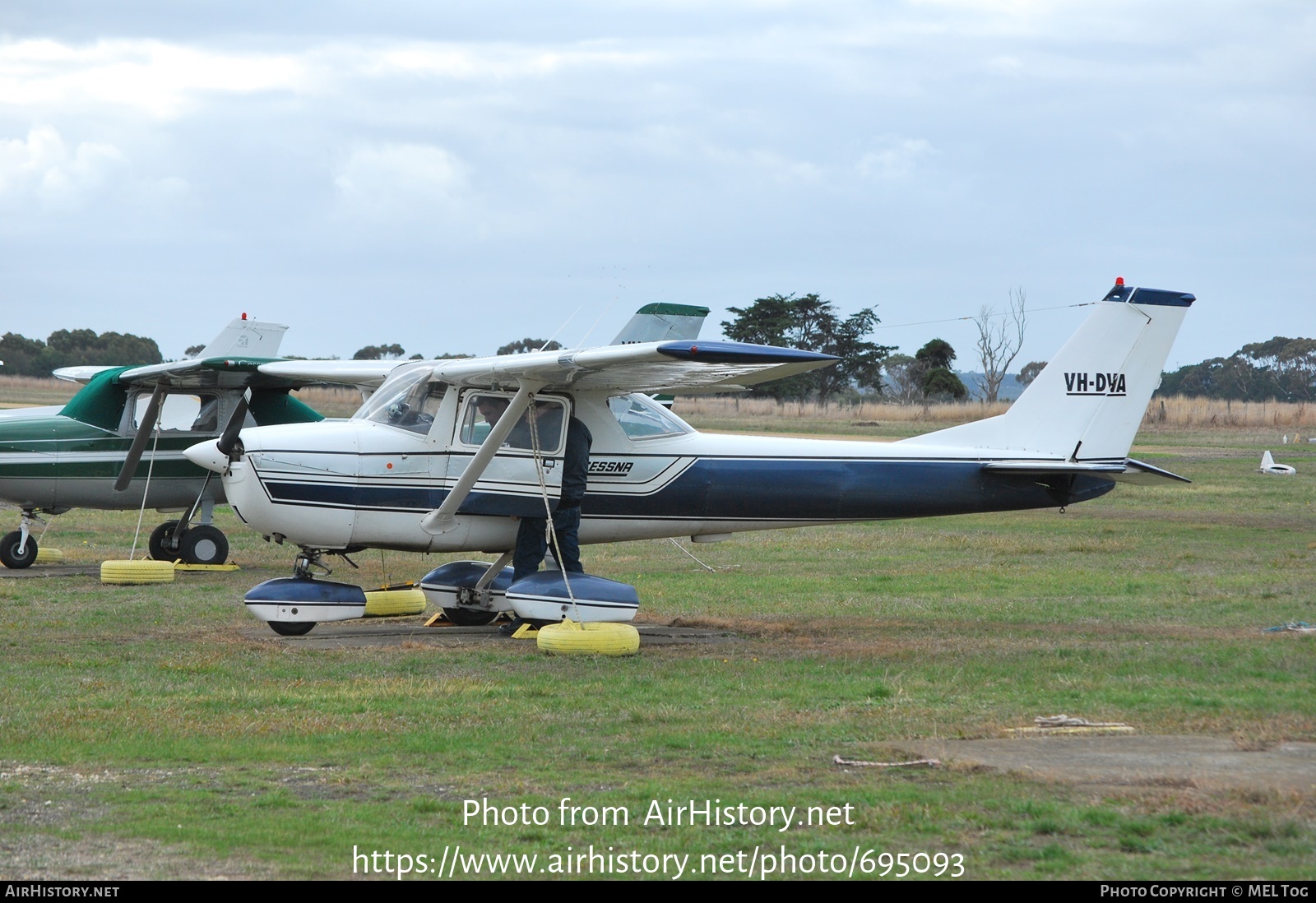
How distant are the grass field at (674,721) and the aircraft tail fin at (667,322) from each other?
5301 millimetres

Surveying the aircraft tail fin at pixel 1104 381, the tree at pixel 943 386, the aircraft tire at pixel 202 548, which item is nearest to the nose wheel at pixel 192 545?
the aircraft tire at pixel 202 548

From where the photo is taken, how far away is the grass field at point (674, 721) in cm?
548

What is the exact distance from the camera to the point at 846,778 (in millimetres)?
6551

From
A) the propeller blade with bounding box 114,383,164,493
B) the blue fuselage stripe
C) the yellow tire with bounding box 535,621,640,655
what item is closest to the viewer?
the yellow tire with bounding box 535,621,640,655

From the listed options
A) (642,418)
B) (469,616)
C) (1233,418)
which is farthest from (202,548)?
(1233,418)

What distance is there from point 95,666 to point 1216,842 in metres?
7.99

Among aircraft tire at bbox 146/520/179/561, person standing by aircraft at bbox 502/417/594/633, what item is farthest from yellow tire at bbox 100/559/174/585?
person standing by aircraft at bbox 502/417/594/633

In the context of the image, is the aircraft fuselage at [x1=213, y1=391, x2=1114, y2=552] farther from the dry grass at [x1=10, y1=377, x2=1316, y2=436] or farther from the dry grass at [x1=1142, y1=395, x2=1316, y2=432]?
the dry grass at [x1=1142, y1=395, x2=1316, y2=432]

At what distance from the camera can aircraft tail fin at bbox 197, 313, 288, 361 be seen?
69.0ft

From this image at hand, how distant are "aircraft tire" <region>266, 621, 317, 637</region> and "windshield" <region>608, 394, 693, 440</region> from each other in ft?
10.9

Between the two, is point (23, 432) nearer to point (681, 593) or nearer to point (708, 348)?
point (681, 593)

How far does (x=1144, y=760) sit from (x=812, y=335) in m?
64.7

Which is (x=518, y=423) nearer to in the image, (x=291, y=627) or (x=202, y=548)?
(x=291, y=627)
